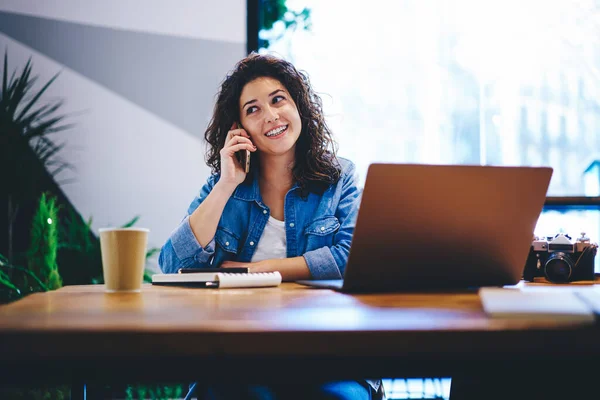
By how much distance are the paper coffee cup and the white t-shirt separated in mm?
741

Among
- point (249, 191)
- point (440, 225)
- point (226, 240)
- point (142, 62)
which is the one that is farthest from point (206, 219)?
point (142, 62)

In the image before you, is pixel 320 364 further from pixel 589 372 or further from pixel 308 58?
pixel 308 58

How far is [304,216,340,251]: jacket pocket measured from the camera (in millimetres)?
1838

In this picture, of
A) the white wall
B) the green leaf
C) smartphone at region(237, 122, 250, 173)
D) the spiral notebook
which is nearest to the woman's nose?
smartphone at region(237, 122, 250, 173)

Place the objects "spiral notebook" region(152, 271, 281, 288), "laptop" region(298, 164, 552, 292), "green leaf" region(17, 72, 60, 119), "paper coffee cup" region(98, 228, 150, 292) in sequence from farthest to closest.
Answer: "green leaf" region(17, 72, 60, 119) → "spiral notebook" region(152, 271, 281, 288) → "paper coffee cup" region(98, 228, 150, 292) → "laptop" region(298, 164, 552, 292)

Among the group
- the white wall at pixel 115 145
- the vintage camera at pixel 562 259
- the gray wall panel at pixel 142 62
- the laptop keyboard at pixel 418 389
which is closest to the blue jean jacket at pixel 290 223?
the vintage camera at pixel 562 259

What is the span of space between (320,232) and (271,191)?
26cm

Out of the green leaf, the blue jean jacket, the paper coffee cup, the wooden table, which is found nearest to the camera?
the wooden table

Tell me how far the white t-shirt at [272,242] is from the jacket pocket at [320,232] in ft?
0.28

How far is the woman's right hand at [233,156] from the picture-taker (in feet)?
6.03

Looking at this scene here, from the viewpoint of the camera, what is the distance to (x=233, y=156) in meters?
1.90

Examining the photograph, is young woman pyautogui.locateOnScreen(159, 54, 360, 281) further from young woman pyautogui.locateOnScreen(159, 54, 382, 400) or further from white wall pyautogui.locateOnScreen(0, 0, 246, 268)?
white wall pyautogui.locateOnScreen(0, 0, 246, 268)

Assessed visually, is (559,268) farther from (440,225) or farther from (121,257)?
(121,257)

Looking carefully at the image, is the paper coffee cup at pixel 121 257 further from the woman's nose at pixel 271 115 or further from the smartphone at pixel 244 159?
the woman's nose at pixel 271 115
